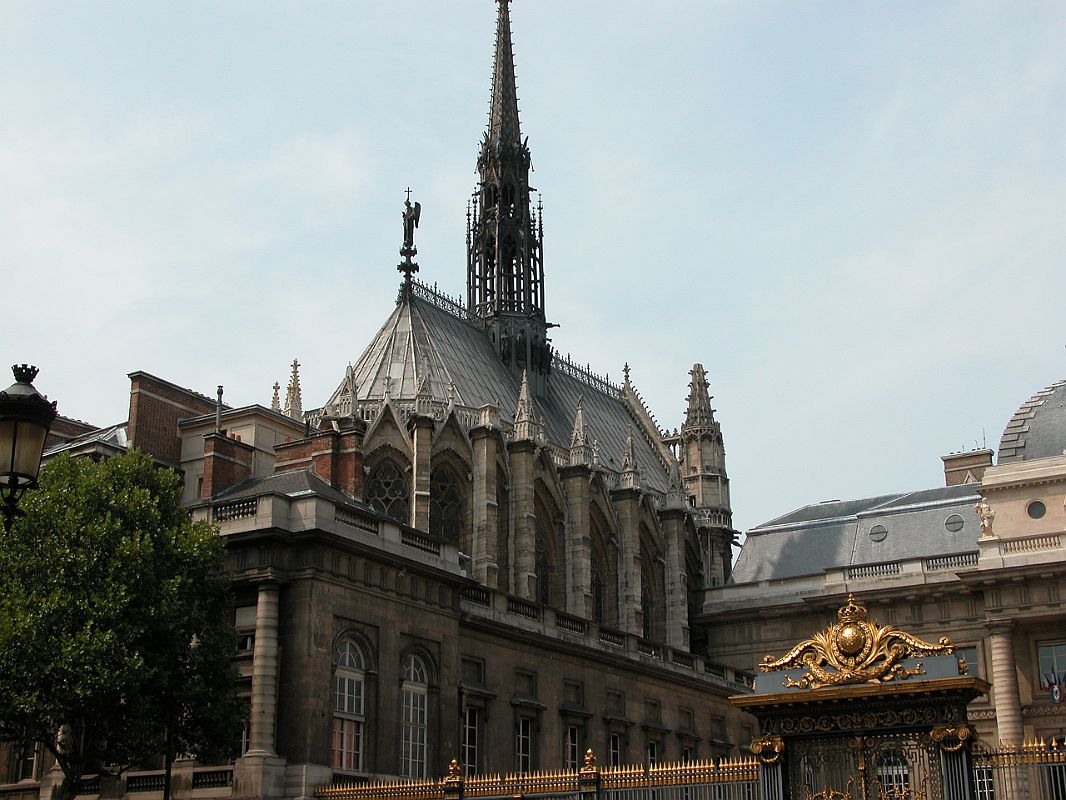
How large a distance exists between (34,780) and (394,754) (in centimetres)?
808

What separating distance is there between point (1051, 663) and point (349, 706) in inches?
905

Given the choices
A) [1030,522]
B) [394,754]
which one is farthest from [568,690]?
[1030,522]

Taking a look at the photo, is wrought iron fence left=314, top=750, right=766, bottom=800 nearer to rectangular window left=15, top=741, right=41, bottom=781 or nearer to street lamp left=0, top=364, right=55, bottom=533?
street lamp left=0, top=364, right=55, bottom=533

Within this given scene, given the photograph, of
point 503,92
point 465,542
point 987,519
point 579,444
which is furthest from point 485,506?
point 503,92

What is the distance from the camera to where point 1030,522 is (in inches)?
1729

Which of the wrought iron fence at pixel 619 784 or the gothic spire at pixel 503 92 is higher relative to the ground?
the gothic spire at pixel 503 92

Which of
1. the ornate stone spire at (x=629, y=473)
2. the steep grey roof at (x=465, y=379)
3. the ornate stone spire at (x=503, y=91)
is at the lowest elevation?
the ornate stone spire at (x=629, y=473)

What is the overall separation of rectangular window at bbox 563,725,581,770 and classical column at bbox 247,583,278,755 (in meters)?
11.0

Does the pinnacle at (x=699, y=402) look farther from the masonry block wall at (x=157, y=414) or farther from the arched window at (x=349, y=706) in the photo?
the arched window at (x=349, y=706)

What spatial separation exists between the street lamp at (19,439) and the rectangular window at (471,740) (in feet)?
73.6

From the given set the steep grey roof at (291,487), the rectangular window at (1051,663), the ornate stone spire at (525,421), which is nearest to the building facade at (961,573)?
the rectangular window at (1051,663)

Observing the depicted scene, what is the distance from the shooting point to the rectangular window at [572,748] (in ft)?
122

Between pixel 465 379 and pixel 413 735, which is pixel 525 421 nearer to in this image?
pixel 465 379

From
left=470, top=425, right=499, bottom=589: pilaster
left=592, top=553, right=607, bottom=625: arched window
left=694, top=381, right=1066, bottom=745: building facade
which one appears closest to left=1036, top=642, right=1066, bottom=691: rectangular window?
left=694, top=381, right=1066, bottom=745: building facade
